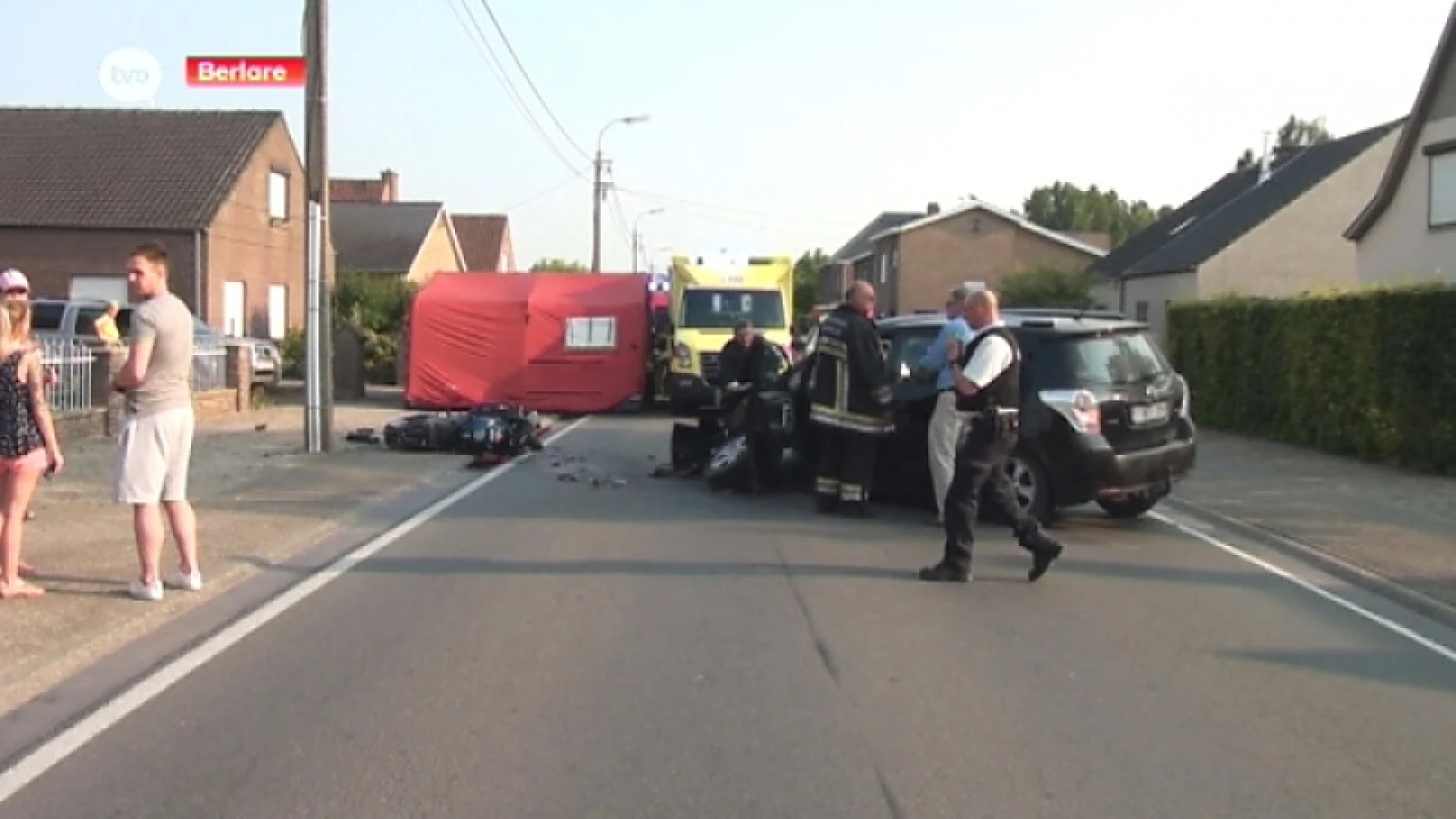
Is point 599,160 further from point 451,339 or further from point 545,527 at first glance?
point 545,527

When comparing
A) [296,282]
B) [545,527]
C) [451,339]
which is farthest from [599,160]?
[545,527]

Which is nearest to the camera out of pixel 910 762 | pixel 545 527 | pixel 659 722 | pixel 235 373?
pixel 910 762

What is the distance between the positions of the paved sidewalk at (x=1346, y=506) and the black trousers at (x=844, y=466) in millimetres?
Result: 3319

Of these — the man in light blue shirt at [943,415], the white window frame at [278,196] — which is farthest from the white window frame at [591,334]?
the white window frame at [278,196]

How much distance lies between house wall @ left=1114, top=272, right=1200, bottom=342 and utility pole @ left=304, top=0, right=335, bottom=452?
26.0 meters

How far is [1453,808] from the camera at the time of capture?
17.1 feet

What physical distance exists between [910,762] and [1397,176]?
88.6 ft

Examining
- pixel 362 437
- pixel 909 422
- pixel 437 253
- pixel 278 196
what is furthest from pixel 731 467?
pixel 437 253

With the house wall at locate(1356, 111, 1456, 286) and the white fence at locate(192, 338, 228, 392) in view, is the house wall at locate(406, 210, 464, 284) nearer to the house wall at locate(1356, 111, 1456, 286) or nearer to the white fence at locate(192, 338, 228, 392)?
the white fence at locate(192, 338, 228, 392)

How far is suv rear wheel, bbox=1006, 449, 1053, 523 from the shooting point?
11422 mm

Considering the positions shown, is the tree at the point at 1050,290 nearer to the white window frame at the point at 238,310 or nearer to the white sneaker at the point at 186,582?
the white window frame at the point at 238,310

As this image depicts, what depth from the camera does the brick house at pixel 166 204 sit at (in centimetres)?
3725

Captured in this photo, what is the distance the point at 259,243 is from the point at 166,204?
3.10m

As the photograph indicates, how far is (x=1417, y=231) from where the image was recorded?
2825 cm
